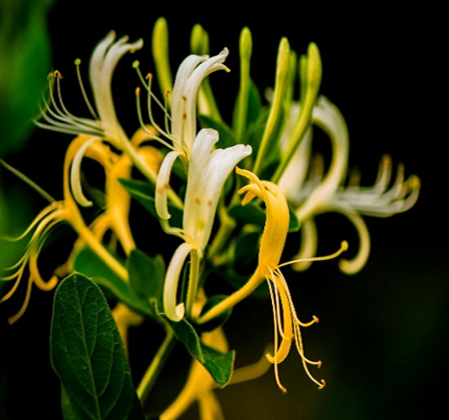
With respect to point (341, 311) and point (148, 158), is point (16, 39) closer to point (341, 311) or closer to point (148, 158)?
point (148, 158)

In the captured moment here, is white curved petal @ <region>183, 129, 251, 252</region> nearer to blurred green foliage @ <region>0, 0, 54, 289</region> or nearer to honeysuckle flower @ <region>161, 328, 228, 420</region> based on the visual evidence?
blurred green foliage @ <region>0, 0, 54, 289</region>

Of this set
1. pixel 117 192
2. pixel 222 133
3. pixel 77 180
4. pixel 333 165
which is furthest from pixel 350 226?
pixel 77 180

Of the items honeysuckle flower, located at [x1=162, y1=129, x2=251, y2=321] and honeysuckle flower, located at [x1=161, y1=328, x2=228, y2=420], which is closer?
honeysuckle flower, located at [x1=162, y1=129, x2=251, y2=321]

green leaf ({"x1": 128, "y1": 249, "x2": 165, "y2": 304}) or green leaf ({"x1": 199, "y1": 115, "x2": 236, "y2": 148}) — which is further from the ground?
green leaf ({"x1": 199, "y1": 115, "x2": 236, "y2": 148})

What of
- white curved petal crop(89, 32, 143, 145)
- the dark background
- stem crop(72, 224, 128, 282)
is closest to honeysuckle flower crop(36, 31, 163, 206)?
white curved petal crop(89, 32, 143, 145)

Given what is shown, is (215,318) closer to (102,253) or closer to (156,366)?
(156,366)

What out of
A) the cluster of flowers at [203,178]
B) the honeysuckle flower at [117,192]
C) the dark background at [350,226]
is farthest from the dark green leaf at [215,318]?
the dark background at [350,226]
